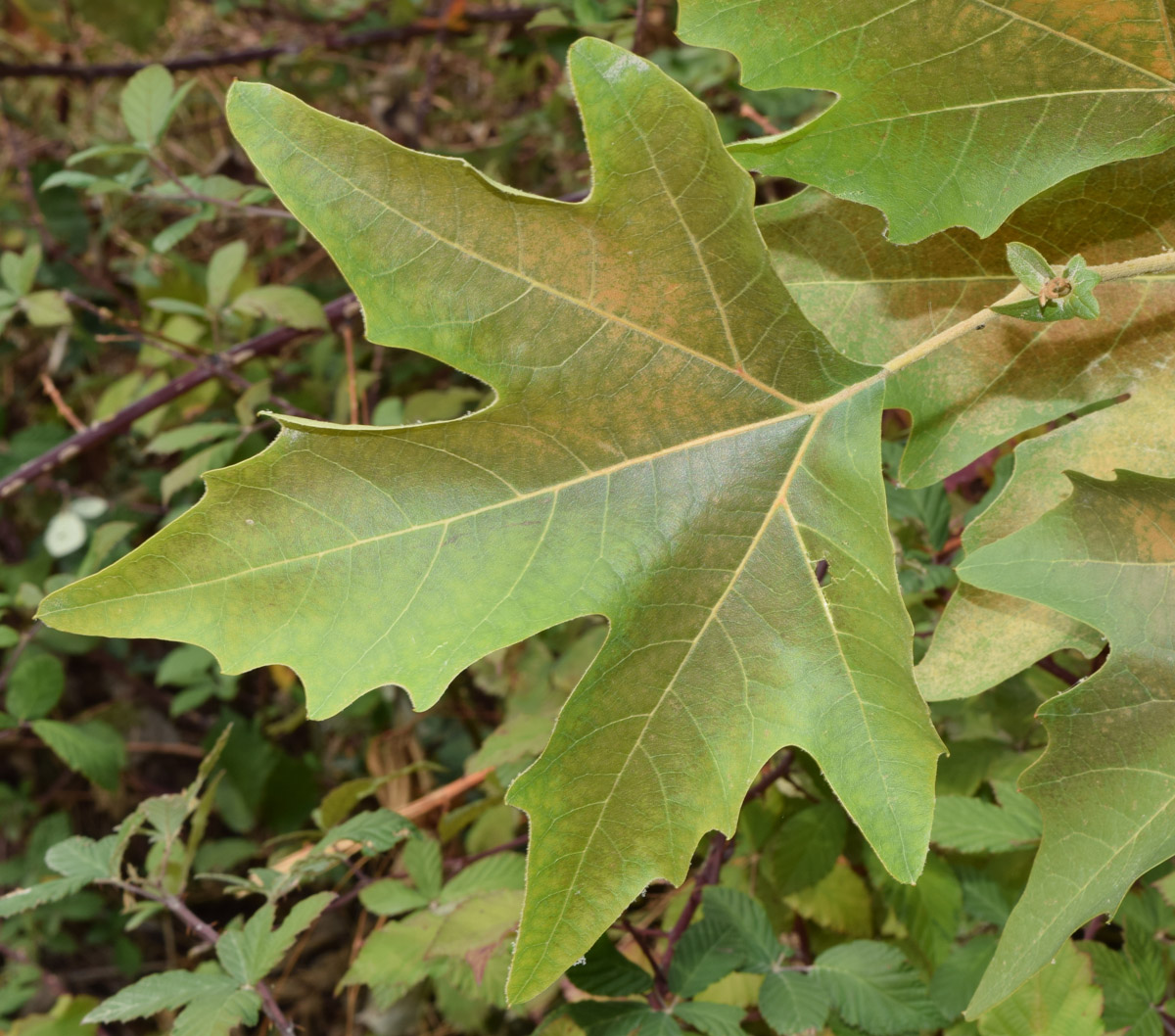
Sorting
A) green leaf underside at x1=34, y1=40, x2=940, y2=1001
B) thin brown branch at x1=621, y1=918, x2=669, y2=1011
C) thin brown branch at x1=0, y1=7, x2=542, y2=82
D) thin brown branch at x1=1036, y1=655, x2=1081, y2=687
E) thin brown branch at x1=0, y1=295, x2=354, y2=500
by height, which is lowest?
thin brown branch at x1=621, y1=918, x2=669, y2=1011

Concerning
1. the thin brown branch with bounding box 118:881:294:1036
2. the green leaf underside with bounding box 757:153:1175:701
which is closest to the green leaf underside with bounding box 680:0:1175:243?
the green leaf underside with bounding box 757:153:1175:701

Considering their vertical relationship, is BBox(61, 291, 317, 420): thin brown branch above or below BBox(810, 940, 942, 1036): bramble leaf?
above

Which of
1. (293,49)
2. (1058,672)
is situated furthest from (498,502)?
(293,49)

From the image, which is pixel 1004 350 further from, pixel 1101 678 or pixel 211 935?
pixel 211 935

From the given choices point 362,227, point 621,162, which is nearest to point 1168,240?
point 621,162

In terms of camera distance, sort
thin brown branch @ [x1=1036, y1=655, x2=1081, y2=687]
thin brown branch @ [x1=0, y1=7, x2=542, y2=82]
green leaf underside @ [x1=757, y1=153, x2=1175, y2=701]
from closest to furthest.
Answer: green leaf underside @ [x1=757, y1=153, x2=1175, y2=701], thin brown branch @ [x1=1036, y1=655, x2=1081, y2=687], thin brown branch @ [x1=0, y1=7, x2=542, y2=82]

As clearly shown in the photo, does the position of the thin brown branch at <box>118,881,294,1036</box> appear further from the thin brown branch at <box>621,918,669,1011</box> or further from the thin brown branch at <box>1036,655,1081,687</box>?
the thin brown branch at <box>1036,655,1081,687</box>

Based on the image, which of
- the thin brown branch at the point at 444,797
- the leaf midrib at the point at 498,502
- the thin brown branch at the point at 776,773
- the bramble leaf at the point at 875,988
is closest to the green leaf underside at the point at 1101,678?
the leaf midrib at the point at 498,502
